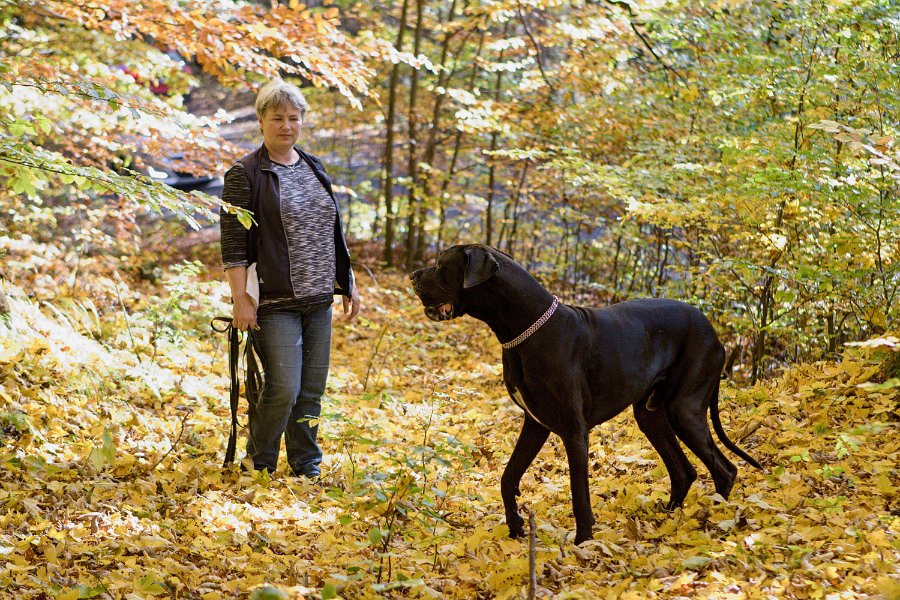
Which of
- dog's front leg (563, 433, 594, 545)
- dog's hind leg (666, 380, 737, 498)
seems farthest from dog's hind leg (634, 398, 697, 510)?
dog's front leg (563, 433, 594, 545)

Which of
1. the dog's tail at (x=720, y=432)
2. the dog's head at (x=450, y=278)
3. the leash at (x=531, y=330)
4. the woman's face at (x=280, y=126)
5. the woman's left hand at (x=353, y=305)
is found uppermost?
the woman's face at (x=280, y=126)

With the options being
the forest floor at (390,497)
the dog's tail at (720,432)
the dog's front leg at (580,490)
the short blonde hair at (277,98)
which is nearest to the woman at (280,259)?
the short blonde hair at (277,98)

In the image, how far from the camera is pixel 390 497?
11.1 ft

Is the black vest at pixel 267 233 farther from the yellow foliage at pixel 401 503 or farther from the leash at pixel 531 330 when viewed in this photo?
the leash at pixel 531 330

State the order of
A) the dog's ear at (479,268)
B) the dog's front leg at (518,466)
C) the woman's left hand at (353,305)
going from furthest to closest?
the woman's left hand at (353,305), the dog's front leg at (518,466), the dog's ear at (479,268)

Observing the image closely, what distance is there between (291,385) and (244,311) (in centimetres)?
50

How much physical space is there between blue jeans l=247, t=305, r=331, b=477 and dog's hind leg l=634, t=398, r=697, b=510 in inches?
76.0

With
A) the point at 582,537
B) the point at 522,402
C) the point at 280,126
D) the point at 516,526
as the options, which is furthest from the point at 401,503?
the point at 280,126

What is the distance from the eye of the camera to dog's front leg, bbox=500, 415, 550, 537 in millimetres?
3902

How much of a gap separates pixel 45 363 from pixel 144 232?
9.07 meters

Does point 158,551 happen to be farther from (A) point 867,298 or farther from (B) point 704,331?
(A) point 867,298

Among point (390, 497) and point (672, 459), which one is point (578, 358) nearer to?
point (672, 459)

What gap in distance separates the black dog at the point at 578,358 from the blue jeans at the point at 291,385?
3.65 feet

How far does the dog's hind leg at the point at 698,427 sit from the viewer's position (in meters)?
4.02
